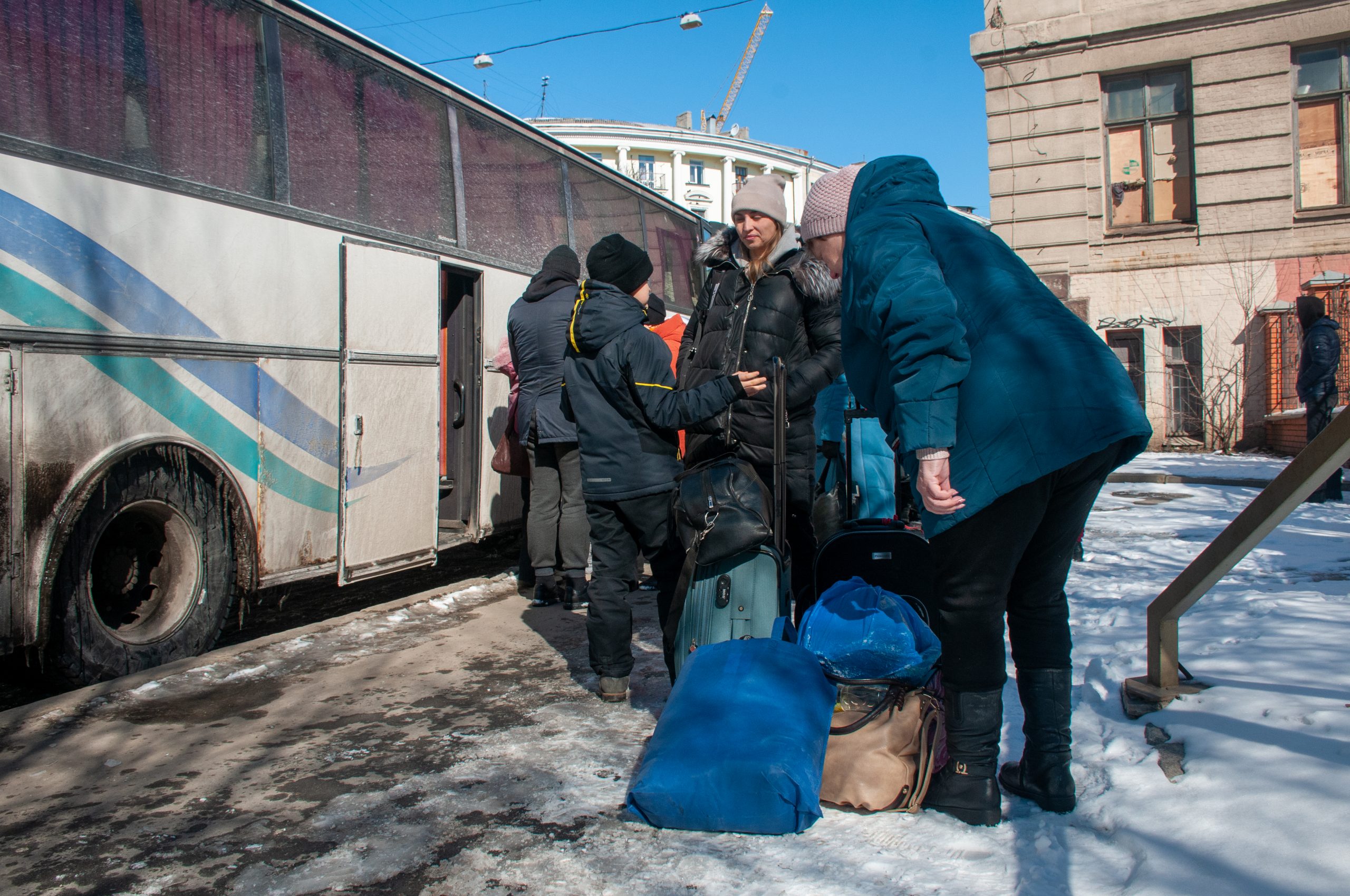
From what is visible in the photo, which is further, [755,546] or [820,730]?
[755,546]

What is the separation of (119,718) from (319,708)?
0.68 metres

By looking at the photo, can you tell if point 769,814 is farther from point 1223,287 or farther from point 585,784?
point 1223,287

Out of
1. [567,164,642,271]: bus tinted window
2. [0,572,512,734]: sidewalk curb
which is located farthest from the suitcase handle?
[567,164,642,271]: bus tinted window

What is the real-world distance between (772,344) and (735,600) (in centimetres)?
105

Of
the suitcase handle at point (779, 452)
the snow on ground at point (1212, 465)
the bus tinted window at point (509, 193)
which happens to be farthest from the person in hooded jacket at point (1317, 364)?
the suitcase handle at point (779, 452)

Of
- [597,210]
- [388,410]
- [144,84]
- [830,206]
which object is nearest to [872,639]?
[830,206]

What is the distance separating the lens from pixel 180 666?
13.2 ft

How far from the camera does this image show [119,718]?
11.3ft

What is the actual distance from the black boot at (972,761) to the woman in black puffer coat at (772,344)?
1152mm

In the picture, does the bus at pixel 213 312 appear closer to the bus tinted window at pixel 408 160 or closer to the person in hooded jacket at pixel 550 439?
the bus tinted window at pixel 408 160

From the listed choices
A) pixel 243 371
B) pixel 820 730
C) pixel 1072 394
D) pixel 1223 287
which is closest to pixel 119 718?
pixel 243 371

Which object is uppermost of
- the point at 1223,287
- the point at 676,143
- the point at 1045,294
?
the point at 676,143

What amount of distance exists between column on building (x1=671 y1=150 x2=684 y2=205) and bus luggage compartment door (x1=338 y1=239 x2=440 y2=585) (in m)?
61.4

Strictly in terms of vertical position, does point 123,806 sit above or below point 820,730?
below
